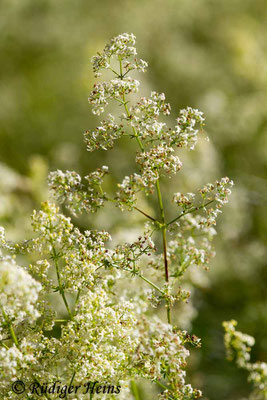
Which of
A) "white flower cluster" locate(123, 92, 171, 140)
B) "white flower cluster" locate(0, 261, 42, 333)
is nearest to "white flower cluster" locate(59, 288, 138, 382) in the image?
"white flower cluster" locate(0, 261, 42, 333)

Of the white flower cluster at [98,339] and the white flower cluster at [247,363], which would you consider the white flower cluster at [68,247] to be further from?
the white flower cluster at [247,363]

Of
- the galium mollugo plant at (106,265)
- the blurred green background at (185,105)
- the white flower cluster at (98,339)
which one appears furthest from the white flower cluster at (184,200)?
the blurred green background at (185,105)

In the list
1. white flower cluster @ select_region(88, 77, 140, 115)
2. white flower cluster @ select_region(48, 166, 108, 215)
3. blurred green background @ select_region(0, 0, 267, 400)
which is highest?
blurred green background @ select_region(0, 0, 267, 400)

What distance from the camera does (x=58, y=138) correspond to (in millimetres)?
5965

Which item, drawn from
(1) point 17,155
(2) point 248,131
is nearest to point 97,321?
(2) point 248,131

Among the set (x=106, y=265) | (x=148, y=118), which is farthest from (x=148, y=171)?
(x=106, y=265)

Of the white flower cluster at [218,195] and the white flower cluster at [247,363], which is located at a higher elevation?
the white flower cluster at [218,195]

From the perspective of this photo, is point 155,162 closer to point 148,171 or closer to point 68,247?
point 148,171

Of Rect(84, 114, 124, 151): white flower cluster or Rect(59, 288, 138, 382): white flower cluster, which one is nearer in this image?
Rect(59, 288, 138, 382): white flower cluster

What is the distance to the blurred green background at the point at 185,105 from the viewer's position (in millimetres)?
3415

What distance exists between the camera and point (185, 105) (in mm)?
6125

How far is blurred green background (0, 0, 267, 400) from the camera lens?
3415mm

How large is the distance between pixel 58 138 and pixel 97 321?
202 inches

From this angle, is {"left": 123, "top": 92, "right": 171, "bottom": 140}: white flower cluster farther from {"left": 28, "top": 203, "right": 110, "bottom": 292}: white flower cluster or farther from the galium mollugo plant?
{"left": 28, "top": 203, "right": 110, "bottom": 292}: white flower cluster
